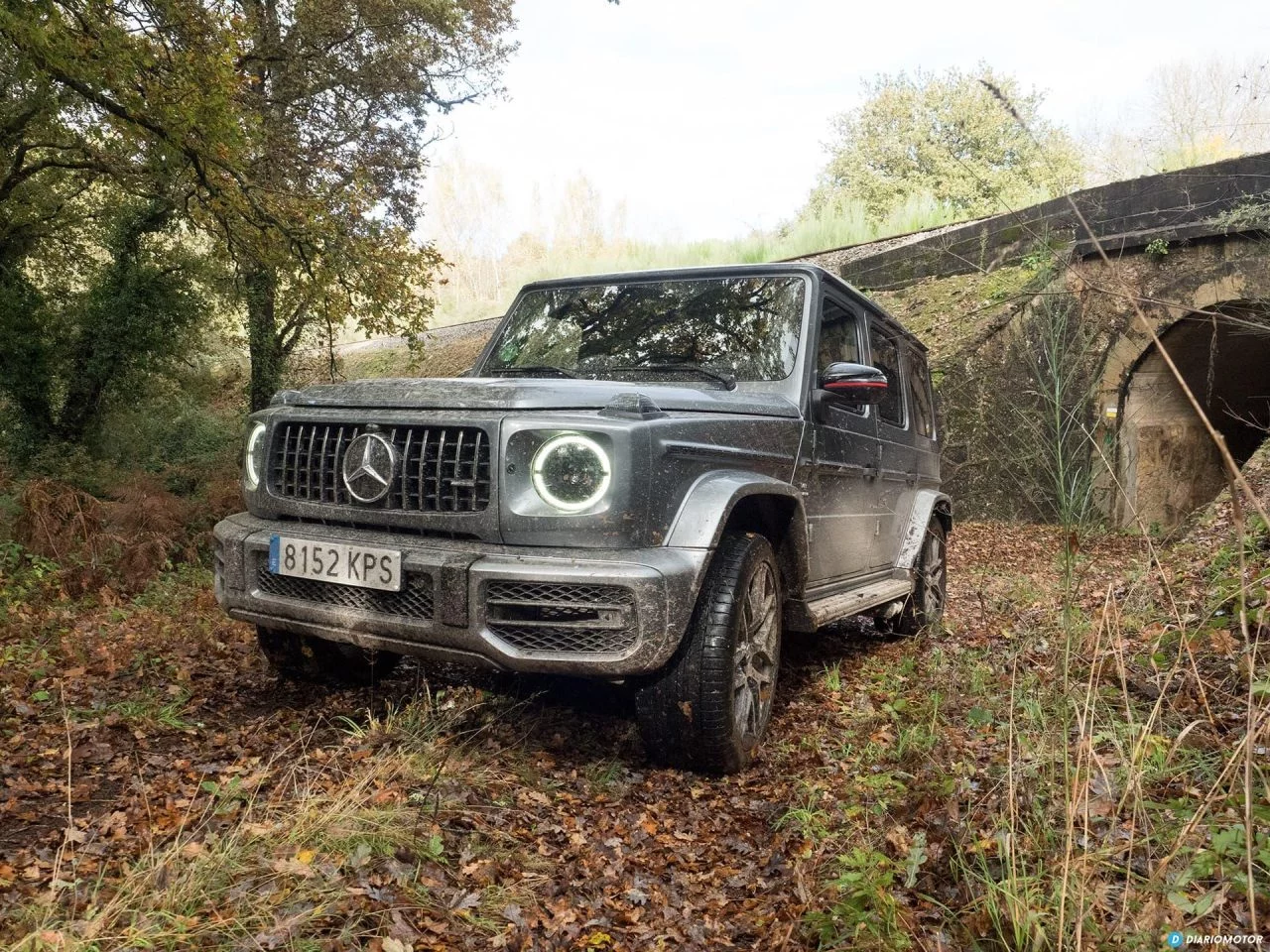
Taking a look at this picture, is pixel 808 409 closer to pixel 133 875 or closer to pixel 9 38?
pixel 133 875

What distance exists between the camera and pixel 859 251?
1723 cm

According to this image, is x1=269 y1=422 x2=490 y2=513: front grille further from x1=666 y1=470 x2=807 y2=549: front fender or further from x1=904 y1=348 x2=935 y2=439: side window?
x1=904 y1=348 x2=935 y2=439: side window

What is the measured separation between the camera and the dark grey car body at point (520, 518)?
Result: 2.70 meters

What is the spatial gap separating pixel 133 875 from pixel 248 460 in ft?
5.64

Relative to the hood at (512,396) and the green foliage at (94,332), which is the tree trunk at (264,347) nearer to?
the green foliage at (94,332)

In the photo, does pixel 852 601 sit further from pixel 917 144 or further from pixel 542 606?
pixel 917 144

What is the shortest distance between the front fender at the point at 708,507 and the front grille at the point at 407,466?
623 millimetres

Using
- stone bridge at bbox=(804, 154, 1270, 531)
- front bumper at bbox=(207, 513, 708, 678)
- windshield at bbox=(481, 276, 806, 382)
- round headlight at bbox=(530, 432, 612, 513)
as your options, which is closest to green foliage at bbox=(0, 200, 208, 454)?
windshield at bbox=(481, 276, 806, 382)

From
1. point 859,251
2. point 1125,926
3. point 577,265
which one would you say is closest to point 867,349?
point 1125,926

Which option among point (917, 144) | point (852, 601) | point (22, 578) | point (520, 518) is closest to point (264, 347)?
point (22, 578)

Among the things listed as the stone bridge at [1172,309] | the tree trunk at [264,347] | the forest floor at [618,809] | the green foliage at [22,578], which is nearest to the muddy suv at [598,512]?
the forest floor at [618,809]

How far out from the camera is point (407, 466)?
9.66 feet

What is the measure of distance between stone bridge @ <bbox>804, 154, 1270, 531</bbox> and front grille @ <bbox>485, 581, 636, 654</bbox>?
9108mm

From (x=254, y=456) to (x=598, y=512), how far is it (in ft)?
4.90
